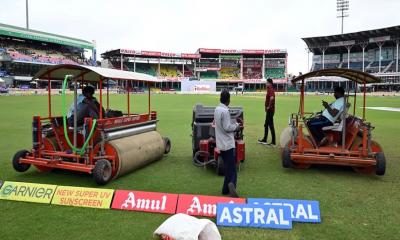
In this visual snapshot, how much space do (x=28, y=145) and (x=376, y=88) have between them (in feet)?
281

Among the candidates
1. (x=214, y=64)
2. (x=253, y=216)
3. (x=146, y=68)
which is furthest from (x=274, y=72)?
(x=253, y=216)

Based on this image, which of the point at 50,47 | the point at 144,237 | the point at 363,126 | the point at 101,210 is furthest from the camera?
the point at 50,47

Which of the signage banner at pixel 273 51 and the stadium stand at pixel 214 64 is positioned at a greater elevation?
the signage banner at pixel 273 51

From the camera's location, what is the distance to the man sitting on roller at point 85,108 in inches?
293

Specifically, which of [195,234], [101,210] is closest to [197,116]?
[101,210]

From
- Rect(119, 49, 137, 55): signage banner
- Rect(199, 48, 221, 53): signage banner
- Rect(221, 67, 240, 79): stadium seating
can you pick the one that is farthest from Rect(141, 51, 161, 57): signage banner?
Rect(221, 67, 240, 79): stadium seating

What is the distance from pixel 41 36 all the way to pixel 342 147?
75.5 meters

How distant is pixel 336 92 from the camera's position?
8.30m

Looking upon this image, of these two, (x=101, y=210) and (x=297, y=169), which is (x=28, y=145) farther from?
(x=297, y=169)

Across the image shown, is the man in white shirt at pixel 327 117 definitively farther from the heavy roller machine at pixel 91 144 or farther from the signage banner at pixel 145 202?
the signage banner at pixel 145 202

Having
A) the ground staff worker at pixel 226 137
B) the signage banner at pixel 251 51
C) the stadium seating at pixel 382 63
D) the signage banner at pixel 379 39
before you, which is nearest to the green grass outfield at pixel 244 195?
the ground staff worker at pixel 226 137

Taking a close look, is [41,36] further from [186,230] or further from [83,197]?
[186,230]

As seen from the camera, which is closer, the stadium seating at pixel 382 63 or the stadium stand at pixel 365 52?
the stadium stand at pixel 365 52

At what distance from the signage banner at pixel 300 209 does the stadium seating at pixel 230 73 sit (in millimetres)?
96089
